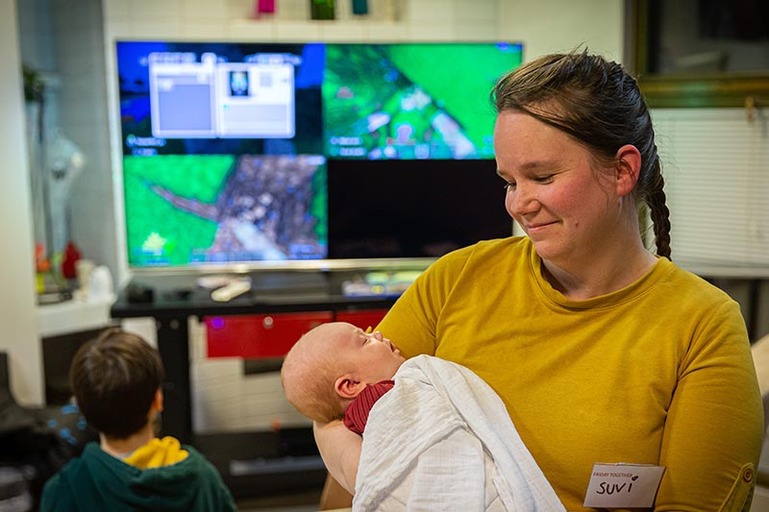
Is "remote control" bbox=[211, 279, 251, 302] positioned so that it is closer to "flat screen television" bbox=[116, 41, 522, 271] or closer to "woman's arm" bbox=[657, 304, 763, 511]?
"flat screen television" bbox=[116, 41, 522, 271]

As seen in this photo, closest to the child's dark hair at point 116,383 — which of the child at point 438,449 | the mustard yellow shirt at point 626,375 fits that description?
the child at point 438,449

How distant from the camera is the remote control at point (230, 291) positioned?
12.6 ft

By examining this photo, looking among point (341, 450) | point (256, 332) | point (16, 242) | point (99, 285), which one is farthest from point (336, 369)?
point (99, 285)

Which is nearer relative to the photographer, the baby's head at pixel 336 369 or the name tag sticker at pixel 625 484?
the name tag sticker at pixel 625 484

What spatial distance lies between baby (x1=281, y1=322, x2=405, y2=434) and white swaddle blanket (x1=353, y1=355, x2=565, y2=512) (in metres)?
0.15

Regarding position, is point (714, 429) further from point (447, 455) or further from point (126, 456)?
point (126, 456)

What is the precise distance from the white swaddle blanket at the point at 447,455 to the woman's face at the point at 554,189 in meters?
0.25

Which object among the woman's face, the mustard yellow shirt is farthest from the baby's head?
the woman's face

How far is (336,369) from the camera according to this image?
151 centimetres

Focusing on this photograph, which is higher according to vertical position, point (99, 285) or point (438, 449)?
point (438, 449)

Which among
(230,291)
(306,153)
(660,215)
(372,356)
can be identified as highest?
(306,153)

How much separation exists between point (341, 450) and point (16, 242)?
3.63m

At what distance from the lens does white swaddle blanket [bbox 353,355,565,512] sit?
1.20m

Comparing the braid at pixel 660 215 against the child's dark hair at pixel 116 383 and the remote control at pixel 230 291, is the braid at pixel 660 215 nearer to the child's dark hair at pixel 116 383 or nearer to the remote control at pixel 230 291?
the child's dark hair at pixel 116 383
